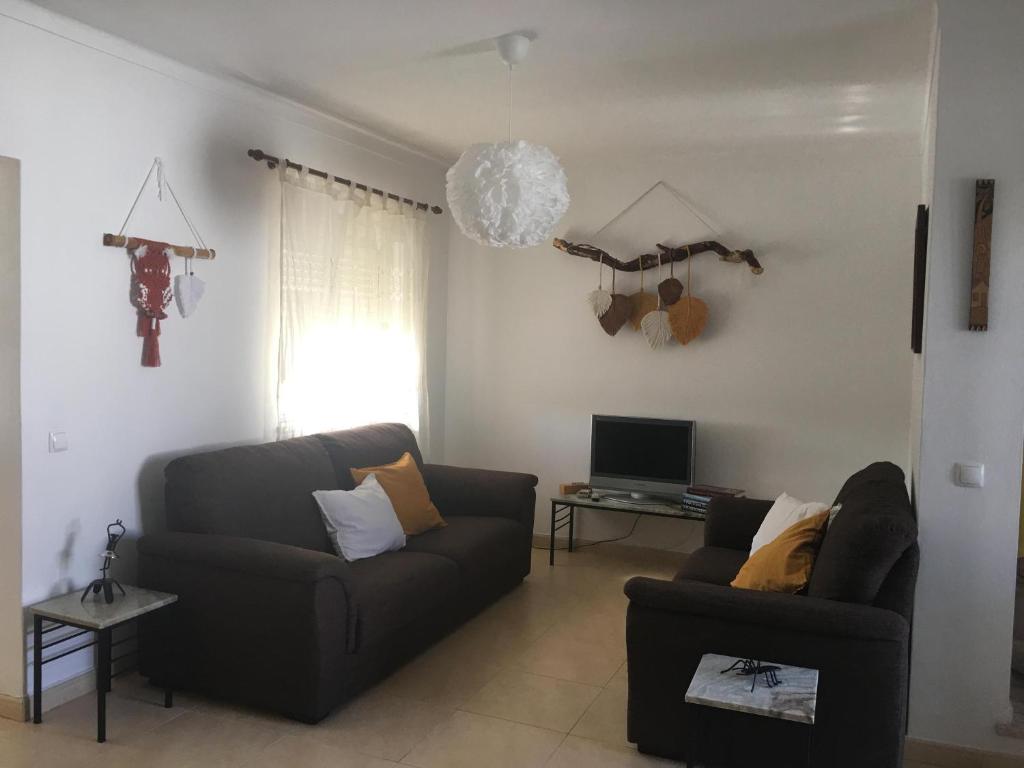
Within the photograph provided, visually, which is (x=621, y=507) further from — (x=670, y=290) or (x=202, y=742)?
(x=202, y=742)

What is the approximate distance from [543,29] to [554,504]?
2.99 m

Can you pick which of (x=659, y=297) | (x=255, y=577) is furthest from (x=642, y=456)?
(x=255, y=577)

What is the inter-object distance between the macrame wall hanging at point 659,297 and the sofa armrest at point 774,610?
2704mm

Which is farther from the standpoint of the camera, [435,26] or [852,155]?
[852,155]

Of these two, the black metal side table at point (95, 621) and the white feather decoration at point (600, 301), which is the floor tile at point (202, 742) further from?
the white feather decoration at point (600, 301)

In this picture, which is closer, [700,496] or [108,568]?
[108,568]

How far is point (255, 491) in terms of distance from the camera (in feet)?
12.7

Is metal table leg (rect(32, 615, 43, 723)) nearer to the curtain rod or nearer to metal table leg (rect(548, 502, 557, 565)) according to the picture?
the curtain rod

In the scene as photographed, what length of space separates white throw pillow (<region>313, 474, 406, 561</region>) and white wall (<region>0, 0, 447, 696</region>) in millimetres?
618

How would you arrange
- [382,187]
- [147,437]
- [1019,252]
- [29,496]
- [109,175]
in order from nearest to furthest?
1. [1019,252]
2. [29,496]
3. [109,175]
4. [147,437]
5. [382,187]

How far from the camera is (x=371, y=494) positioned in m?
4.29

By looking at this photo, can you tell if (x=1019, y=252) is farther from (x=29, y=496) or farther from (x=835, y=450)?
(x=29, y=496)

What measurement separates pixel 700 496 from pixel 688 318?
3.61 feet

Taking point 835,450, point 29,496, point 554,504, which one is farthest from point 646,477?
point 29,496
